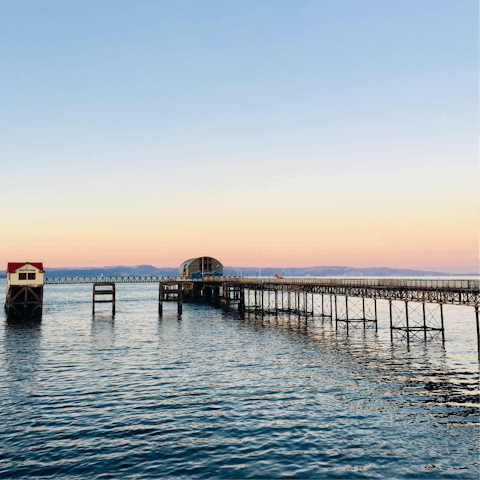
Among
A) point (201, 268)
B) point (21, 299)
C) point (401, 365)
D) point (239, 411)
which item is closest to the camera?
point (239, 411)

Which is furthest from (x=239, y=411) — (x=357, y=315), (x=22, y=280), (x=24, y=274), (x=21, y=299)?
(x=357, y=315)

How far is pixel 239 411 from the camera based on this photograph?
81.8ft

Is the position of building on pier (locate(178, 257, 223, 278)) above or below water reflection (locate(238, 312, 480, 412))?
above

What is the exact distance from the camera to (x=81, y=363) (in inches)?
1522

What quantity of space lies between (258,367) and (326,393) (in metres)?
9.58

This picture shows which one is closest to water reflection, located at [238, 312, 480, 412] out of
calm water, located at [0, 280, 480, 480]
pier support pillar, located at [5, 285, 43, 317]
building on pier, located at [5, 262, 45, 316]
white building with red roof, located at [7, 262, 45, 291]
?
calm water, located at [0, 280, 480, 480]

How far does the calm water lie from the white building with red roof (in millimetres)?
37433

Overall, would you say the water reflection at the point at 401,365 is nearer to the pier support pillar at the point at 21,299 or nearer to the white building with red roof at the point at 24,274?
the white building with red roof at the point at 24,274

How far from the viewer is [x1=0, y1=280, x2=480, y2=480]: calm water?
58.9 feet

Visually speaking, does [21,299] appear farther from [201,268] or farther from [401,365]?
[401,365]

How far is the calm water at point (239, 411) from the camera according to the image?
17.9m

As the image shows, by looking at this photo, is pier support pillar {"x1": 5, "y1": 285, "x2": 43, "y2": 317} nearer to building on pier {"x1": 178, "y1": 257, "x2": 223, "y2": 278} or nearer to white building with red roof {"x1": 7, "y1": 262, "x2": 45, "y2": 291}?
white building with red roof {"x1": 7, "y1": 262, "x2": 45, "y2": 291}

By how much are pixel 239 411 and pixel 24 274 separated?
7171 cm

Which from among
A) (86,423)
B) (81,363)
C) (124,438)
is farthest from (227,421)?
(81,363)
